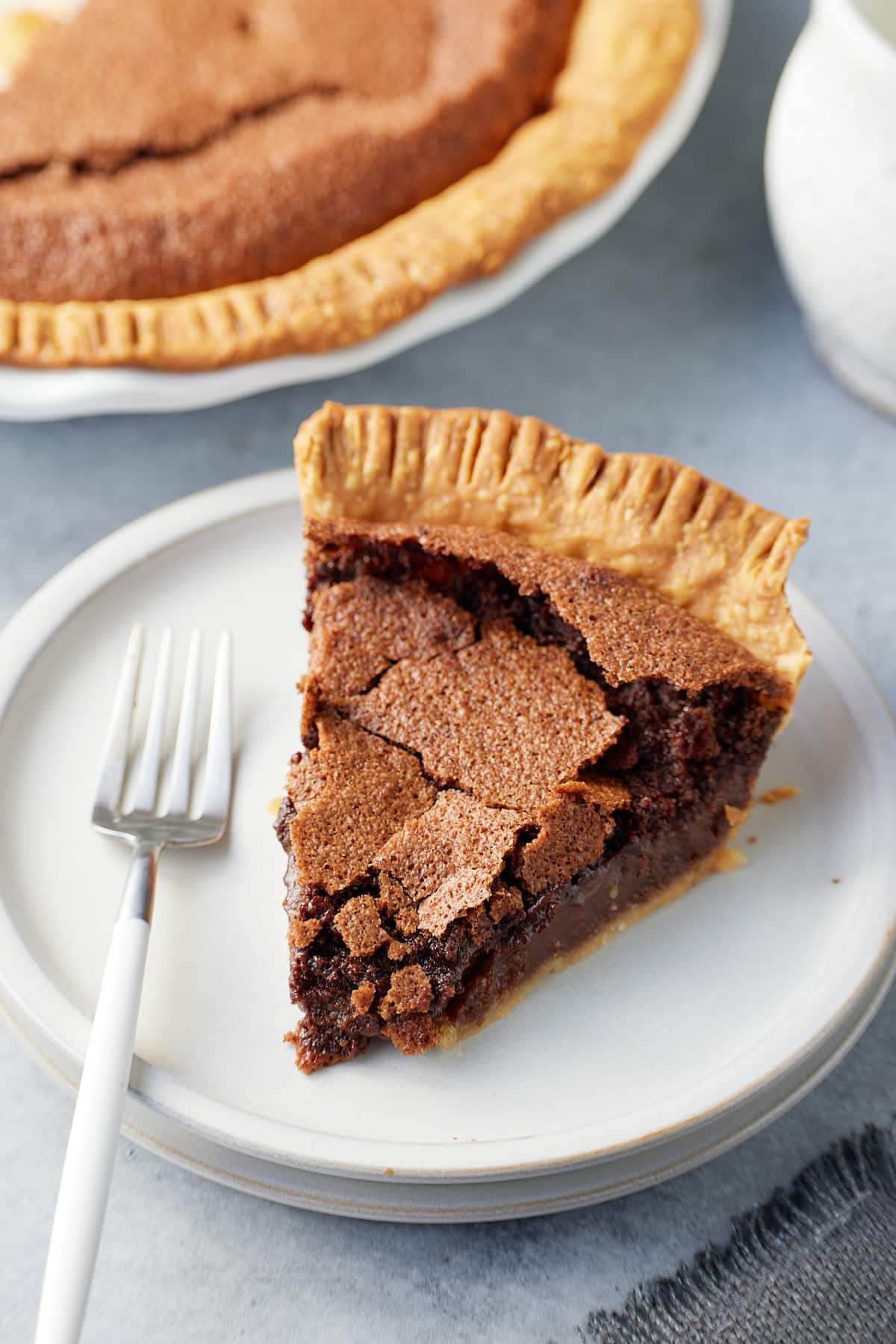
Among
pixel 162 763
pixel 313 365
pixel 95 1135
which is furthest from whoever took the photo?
pixel 313 365

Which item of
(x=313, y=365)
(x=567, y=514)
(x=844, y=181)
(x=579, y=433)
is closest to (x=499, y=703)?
(x=567, y=514)

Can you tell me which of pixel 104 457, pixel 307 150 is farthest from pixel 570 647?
pixel 307 150

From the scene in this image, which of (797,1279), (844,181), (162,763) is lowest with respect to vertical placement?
(797,1279)

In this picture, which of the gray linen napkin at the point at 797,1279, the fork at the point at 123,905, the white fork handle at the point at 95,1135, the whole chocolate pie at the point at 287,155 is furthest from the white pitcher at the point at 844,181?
the white fork handle at the point at 95,1135

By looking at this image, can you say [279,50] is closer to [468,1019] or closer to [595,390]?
[595,390]

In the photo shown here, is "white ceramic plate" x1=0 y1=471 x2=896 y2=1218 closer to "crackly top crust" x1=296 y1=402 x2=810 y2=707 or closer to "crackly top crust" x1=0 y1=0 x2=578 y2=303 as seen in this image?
"crackly top crust" x1=296 y1=402 x2=810 y2=707

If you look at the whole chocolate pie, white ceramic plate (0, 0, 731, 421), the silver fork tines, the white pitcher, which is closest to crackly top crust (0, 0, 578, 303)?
the whole chocolate pie

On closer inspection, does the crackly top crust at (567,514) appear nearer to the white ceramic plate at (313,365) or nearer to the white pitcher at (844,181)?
the white ceramic plate at (313,365)

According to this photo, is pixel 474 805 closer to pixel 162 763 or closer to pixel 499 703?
pixel 499 703
